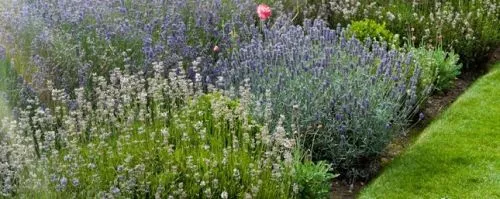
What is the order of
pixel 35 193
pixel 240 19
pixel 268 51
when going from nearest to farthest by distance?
1. pixel 35 193
2. pixel 268 51
3. pixel 240 19

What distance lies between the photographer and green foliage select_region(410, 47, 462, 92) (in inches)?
249

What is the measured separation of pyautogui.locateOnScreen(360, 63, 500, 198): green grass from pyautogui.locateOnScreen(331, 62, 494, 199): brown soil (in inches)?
3.9

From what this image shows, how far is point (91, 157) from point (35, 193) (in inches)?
16.2

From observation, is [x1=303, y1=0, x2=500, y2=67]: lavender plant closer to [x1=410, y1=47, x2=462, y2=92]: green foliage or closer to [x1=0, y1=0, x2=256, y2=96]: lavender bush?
[x1=410, y1=47, x2=462, y2=92]: green foliage

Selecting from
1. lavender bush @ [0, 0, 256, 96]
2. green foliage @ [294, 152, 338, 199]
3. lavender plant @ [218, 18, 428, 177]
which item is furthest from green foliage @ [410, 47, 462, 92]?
green foliage @ [294, 152, 338, 199]

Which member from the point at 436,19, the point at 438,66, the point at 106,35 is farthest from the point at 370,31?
the point at 106,35

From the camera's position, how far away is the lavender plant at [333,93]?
5195mm

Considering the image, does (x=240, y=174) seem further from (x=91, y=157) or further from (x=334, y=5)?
(x=334, y=5)

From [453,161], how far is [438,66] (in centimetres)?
139

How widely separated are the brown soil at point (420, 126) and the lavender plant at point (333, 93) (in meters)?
0.11

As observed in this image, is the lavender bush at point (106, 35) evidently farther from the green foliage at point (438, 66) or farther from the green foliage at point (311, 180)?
the green foliage at point (311, 180)

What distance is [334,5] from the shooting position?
7.86 m

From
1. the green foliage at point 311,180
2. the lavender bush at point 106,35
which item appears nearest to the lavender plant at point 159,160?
the green foliage at point 311,180

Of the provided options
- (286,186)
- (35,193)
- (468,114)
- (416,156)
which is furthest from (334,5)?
(35,193)
